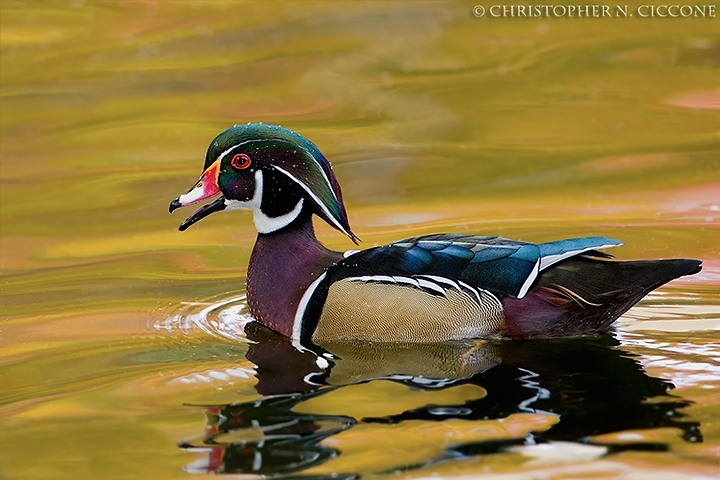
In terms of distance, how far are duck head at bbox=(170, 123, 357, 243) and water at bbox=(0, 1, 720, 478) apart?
0.59 m

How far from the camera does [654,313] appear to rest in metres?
6.00

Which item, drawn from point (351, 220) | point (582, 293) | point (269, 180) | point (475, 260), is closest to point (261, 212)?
point (269, 180)

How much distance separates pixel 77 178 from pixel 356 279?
4059 millimetres

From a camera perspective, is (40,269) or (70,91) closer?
(40,269)

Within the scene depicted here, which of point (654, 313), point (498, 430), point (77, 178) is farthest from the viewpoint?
point (77, 178)

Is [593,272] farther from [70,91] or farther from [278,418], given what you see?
[70,91]

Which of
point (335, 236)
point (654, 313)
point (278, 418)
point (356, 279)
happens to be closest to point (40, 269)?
point (335, 236)

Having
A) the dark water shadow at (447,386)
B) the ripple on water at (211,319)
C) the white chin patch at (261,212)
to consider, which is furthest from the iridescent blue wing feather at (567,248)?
the ripple on water at (211,319)

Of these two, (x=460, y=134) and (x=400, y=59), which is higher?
(x=400, y=59)

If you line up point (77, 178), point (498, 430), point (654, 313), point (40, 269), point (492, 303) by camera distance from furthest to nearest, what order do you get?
point (77, 178), point (40, 269), point (654, 313), point (492, 303), point (498, 430)

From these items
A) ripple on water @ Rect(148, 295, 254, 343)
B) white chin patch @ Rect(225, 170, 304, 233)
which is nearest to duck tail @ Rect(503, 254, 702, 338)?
white chin patch @ Rect(225, 170, 304, 233)

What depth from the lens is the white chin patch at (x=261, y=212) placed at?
6043 millimetres

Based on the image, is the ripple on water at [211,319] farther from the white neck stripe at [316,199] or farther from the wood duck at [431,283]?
the white neck stripe at [316,199]

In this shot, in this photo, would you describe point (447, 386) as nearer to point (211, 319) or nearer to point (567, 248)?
point (567, 248)
